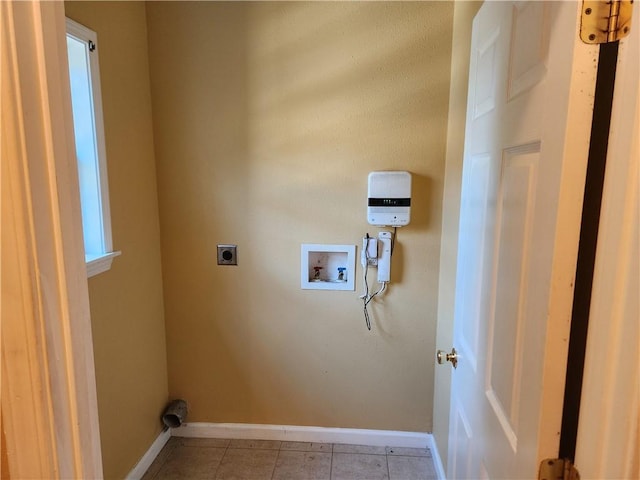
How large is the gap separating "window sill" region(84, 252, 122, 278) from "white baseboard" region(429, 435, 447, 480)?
1.75 m

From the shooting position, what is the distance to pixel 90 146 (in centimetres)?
157

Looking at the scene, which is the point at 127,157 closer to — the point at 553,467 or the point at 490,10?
the point at 490,10

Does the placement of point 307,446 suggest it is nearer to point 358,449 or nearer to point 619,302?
point 358,449

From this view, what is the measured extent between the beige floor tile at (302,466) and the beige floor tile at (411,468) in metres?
0.33

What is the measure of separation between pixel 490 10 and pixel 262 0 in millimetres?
1226

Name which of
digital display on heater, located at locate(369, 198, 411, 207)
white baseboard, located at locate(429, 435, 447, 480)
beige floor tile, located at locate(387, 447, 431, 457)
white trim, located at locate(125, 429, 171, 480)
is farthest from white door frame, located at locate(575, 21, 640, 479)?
white trim, located at locate(125, 429, 171, 480)

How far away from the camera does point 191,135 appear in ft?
6.54

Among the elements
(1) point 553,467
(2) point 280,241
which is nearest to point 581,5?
(1) point 553,467

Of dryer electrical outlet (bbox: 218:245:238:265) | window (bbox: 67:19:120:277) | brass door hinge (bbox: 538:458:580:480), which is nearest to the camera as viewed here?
brass door hinge (bbox: 538:458:580:480)

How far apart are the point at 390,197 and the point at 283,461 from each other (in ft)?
4.81

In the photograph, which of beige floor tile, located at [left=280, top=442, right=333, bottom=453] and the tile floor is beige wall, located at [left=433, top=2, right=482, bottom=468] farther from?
beige floor tile, located at [left=280, top=442, right=333, bottom=453]

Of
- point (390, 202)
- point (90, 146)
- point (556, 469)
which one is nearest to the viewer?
point (556, 469)

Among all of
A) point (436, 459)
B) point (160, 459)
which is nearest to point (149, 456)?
point (160, 459)

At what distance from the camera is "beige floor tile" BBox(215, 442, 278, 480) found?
196cm
